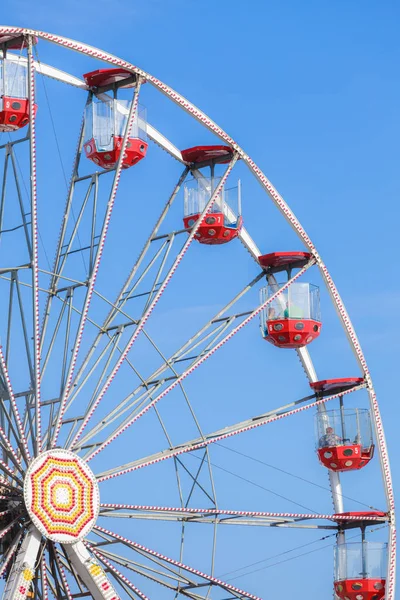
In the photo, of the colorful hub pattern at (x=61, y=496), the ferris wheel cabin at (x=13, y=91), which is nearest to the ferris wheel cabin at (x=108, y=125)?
the ferris wheel cabin at (x=13, y=91)

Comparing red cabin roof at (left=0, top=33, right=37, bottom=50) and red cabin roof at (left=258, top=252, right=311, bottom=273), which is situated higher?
red cabin roof at (left=0, top=33, right=37, bottom=50)

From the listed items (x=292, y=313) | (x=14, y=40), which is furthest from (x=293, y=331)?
(x=14, y=40)

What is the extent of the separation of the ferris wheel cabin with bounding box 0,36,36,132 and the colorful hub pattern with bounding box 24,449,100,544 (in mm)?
5550

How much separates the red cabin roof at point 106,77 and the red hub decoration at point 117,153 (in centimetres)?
93

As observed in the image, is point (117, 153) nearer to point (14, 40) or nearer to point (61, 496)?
point (14, 40)

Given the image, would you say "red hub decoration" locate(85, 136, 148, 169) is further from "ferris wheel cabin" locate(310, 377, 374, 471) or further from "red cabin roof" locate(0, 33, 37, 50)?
"ferris wheel cabin" locate(310, 377, 374, 471)

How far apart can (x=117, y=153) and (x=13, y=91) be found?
2.22 meters

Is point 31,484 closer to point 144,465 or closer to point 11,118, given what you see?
point 144,465

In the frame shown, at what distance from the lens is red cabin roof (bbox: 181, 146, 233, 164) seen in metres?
29.5

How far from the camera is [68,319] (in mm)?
26609

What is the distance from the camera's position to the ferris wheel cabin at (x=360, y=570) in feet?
98.5

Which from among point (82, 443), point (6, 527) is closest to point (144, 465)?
point (82, 443)

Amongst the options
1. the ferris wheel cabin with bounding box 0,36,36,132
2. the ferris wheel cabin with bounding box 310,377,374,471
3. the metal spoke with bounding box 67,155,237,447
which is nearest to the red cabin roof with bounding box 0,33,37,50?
the ferris wheel cabin with bounding box 0,36,36,132

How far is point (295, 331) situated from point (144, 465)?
17.0ft
